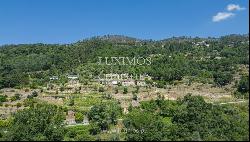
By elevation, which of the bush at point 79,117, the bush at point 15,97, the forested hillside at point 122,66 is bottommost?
the bush at point 79,117

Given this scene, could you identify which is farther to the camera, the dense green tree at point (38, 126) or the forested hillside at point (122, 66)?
the forested hillside at point (122, 66)

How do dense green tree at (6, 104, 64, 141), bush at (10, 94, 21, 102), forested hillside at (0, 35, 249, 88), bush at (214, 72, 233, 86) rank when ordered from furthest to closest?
1. forested hillside at (0, 35, 249, 88)
2. bush at (214, 72, 233, 86)
3. bush at (10, 94, 21, 102)
4. dense green tree at (6, 104, 64, 141)

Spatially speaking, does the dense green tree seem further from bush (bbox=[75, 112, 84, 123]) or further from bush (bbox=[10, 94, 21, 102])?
bush (bbox=[10, 94, 21, 102])

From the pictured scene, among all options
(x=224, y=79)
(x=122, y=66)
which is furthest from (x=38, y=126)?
(x=122, y=66)

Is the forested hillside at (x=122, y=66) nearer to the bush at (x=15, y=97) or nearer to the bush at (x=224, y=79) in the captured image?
the bush at (x=224, y=79)

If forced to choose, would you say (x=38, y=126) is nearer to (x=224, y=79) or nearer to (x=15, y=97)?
(x=15, y=97)

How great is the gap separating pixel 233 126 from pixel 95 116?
22.5 m

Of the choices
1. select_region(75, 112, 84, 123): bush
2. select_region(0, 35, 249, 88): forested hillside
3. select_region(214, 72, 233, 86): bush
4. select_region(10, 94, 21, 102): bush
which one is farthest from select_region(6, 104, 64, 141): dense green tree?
select_region(214, 72, 233, 86): bush

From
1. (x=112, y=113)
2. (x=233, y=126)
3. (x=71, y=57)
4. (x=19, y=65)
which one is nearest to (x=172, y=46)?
(x=71, y=57)

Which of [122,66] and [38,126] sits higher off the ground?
[122,66]

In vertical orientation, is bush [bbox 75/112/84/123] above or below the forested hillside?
below

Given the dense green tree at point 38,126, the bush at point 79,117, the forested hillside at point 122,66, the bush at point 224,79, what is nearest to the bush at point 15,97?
the forested hillside at point 122,66

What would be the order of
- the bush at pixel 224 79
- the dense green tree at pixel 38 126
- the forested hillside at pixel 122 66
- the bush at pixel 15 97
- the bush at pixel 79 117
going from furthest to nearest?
1. the forested hillside at pixel 122 66
2. the bush at pixel 224 79
3. the bush at pixel 15 97
4. the bush at pixel 79 117
5. the dense green tree at pixel 38 126

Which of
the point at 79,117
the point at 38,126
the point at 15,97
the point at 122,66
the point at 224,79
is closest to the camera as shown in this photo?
the point at 38,126
